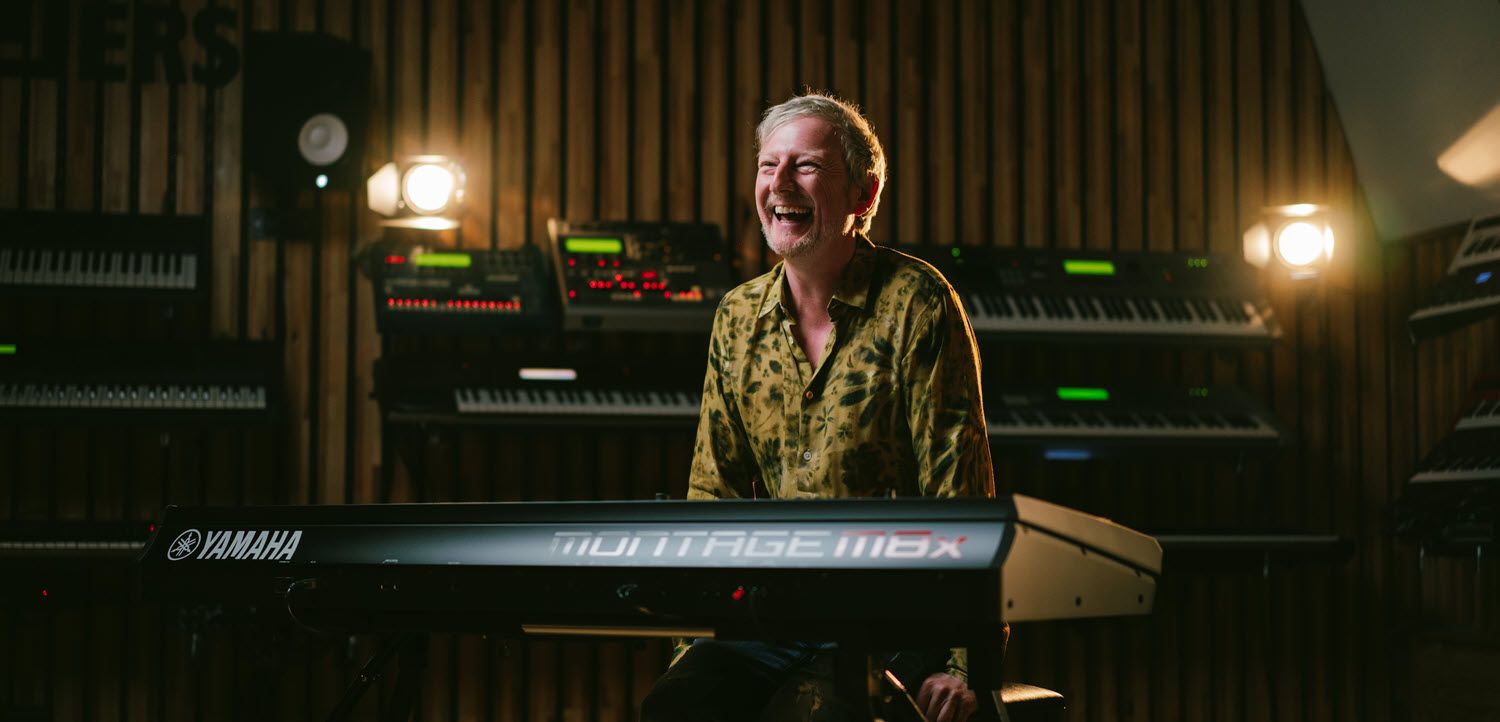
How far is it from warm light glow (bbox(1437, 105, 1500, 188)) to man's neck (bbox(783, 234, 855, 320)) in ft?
11.3

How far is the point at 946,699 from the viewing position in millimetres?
1922

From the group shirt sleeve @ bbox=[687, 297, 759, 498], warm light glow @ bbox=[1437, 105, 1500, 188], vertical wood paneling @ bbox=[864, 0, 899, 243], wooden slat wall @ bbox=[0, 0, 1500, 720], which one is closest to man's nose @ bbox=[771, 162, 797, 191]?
shirt sleeve @ bbox=[687, 297, 759, 498]

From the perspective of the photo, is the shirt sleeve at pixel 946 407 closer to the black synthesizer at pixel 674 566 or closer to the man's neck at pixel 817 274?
the man's neck at pixel 817 274

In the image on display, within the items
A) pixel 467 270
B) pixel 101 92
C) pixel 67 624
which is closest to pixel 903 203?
pixel 467 270

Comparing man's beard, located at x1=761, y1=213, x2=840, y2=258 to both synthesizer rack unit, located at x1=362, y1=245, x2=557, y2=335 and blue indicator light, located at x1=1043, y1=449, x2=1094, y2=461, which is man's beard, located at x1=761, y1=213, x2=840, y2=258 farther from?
blue indicator light, located at x1=1043, y1=449, x2=1094, y2=461

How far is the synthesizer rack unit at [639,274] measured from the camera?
172 inches

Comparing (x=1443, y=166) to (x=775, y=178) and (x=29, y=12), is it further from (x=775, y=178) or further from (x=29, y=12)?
(x=29, y=12)

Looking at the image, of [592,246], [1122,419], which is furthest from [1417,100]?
[592,246]

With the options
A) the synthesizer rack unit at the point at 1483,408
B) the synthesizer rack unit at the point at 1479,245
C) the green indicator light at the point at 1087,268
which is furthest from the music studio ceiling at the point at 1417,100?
the green indicator light at the point at 1087,268

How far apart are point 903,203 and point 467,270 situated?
1.62 m

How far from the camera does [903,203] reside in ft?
16.6

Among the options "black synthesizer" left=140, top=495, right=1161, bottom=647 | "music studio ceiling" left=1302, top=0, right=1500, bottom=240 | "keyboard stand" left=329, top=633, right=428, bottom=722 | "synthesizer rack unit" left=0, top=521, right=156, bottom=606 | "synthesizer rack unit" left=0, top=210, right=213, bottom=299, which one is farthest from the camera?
"music studio ceiling" left=1302, top=0, right=1500, bottom=240

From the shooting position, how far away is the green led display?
4.80 m

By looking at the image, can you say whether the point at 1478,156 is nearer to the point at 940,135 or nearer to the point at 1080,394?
the point at 1080,394
